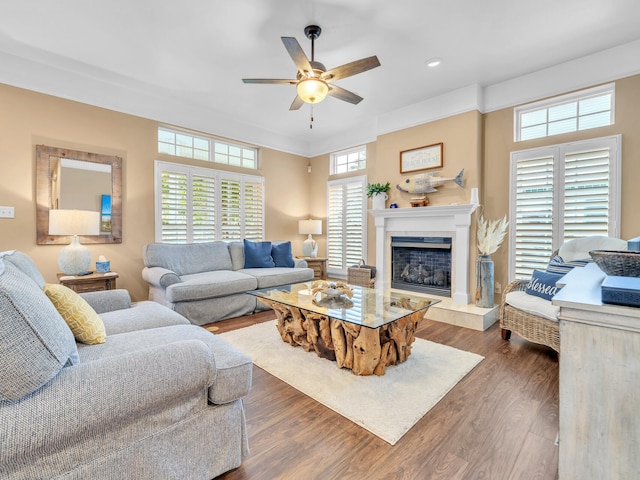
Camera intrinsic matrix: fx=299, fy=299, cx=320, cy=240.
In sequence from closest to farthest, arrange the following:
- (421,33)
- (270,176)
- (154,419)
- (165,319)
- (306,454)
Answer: (154,419), (306,454), (165,319), (421,33), (270,176)

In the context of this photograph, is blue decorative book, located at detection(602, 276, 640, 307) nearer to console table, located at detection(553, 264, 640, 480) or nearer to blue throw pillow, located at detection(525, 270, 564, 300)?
console table, located at detection(553, 264, 640, 480)

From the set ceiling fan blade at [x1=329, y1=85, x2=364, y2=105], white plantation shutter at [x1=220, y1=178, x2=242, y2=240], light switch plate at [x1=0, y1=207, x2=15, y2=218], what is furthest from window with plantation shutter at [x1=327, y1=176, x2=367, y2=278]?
light switch plate at [x1=0, y1=207, x2=15, y2=218]

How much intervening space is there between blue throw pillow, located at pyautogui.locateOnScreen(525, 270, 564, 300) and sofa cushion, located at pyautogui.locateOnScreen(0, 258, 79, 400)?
3.25m

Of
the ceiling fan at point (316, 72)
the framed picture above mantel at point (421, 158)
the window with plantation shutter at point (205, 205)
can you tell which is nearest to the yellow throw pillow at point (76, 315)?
the ceiling fan at point (316, 72)

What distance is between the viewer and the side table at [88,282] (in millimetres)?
3047

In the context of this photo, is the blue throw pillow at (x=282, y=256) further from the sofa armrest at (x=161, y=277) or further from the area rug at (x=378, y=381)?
the area rug at (x=378, y=381)

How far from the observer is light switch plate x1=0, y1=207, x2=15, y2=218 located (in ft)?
10.4

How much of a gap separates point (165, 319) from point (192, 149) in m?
3.41

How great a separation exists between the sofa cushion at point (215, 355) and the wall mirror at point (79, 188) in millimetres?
2755

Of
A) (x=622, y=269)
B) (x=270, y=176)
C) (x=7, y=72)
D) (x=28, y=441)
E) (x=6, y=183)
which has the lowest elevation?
(x=28, y=441)

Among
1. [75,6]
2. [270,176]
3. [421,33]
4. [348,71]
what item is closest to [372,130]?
[270,176]

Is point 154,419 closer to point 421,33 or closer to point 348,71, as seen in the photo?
point 348,71

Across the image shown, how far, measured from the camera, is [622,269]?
0.98 metres

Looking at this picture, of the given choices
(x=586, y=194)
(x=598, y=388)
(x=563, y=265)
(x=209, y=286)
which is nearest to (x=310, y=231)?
(x=209, y=286)
